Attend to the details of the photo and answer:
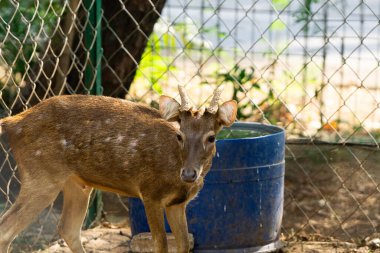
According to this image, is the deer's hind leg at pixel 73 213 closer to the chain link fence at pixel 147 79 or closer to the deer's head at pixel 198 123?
the chain link fence at pixel 147 79

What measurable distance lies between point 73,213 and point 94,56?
4.94 ft

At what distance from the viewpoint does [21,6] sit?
7.30 meters

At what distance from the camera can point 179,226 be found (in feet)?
19.9

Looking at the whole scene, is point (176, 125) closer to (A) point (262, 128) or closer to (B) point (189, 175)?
(B) point (189, 175)

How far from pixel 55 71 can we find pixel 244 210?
179 centimetres

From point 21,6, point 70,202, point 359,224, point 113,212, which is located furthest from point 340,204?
point 21,6

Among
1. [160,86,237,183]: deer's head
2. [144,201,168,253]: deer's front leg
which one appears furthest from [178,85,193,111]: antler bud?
[144,201,168,253]: deer's front leg

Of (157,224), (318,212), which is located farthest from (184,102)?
(318,212)

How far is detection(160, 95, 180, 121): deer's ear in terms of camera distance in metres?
5.74

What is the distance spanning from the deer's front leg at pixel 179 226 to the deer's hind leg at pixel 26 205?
724 mm

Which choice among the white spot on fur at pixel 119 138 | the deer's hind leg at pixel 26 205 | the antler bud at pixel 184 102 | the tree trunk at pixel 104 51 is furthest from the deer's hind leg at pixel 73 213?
the antler bud at pixel 184 102

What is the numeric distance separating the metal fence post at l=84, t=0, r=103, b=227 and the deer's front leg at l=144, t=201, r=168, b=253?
1.54m

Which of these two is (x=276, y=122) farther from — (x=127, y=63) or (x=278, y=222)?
(x=278, y=222)

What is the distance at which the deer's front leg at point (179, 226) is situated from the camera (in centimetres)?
606
